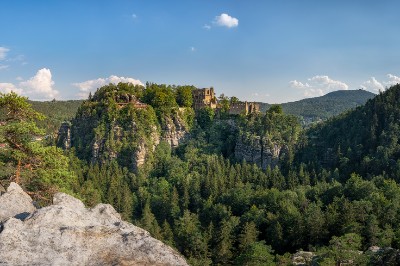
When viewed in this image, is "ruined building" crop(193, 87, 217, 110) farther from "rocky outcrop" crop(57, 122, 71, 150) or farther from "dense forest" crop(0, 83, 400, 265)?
"rocky outcrop" crop(57, 122, 71, 150)

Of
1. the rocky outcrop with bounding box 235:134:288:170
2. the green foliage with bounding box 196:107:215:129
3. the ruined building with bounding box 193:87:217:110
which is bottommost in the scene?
the rocky outcrop with bounding box 235:134:288:170

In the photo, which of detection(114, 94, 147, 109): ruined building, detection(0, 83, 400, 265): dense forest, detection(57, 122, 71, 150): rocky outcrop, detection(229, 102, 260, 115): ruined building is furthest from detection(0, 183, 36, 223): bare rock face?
detection(229, 102, 260, 115): ruined building

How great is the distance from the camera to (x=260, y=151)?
316 ft

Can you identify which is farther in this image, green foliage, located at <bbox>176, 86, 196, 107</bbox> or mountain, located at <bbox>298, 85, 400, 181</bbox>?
green foliage, located at <bbox>176, 86, 196, 107</bbox>

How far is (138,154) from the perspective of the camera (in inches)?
3541

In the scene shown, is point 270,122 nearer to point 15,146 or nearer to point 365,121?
point 365,121

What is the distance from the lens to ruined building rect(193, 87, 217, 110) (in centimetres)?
10781

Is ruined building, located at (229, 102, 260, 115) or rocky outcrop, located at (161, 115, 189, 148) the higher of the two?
ruined building, located at (229, 102, 260, 115)

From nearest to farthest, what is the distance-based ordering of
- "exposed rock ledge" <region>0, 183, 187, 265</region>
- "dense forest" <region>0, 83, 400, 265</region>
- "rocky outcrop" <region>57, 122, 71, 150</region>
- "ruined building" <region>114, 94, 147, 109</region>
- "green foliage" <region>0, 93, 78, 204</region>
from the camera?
"exposed rock ledge" <region>0, 183, 187, 265</region>
"green foliage" <region>0, 93, 78, 204</region>
"dense forest" <region>0, 83, 400, 265</region>
"ruined building" <region>114, 94, 147, 109</region>
"rocky outcrop" <region>57, 122, 71, 150</region>

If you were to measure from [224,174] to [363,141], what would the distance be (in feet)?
127

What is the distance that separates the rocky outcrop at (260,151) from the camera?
9525cm

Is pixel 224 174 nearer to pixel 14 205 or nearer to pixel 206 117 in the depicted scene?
pixel 206 117

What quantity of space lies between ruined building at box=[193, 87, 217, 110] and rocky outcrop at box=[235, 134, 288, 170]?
628 inches

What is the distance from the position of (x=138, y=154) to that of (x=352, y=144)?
180 ft
